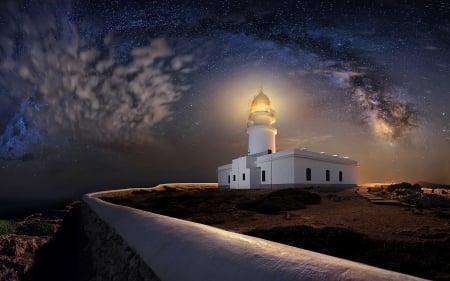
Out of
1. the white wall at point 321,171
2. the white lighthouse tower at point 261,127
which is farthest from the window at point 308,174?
the white lighthouse tower at point 261,127

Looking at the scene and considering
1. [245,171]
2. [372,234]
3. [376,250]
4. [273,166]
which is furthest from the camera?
[245,171]

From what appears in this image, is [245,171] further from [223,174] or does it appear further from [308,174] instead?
[223,174]

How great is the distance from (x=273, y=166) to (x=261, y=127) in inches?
326

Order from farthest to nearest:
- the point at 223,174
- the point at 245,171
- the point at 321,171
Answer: the point at 223,174 < the point at 245,171 < the point at 321,171

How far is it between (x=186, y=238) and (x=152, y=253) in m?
0.75

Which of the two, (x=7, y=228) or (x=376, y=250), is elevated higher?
(x=376, y=250)

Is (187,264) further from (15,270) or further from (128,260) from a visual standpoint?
(15,270)

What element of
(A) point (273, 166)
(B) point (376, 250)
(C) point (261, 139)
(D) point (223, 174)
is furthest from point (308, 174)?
(B) point (376, 250)

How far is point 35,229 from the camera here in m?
15.1

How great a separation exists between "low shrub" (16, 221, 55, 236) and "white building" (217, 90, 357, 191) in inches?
764

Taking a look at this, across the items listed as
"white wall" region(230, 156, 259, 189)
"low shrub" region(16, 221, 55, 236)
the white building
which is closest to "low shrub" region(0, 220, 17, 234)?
"low shrub" region(16, 221, 55, 236)

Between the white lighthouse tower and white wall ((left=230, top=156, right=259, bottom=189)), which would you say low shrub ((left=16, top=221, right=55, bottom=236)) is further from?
the white lighthouse tower

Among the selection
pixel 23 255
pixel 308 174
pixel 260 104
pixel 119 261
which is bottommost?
pixel 23 255

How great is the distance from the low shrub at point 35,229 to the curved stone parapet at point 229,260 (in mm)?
13217
